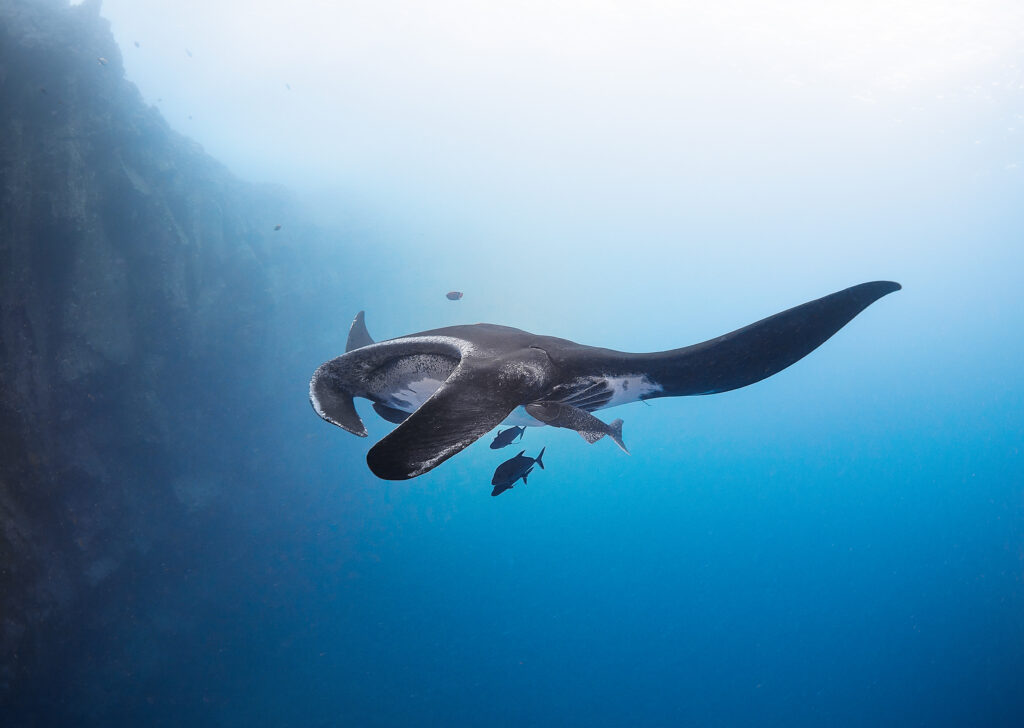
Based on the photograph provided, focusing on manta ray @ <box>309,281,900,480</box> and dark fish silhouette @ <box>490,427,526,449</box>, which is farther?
dark fish silhouette @ <box>490,427,526,449</box>

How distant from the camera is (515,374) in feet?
5.59

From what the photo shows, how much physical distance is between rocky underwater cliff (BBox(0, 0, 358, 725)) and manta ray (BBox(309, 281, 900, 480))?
1048 centimetres

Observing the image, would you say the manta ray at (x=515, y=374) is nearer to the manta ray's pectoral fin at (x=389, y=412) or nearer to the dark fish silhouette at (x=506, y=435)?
the manta ray's pectoral fin at (x=389, y=412)

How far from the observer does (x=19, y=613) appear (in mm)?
7863

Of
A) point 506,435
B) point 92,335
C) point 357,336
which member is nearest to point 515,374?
point 506,435

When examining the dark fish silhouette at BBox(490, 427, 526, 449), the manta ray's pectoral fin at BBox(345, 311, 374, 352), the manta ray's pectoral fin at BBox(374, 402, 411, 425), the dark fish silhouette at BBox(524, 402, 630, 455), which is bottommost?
the dark fish silhouette at BBox(490, 427, 526, 449)

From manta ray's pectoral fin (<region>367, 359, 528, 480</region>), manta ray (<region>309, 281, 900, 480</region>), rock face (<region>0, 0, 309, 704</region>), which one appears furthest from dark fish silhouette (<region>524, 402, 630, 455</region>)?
rock face (<region>0, 0, 309, 704</region>)

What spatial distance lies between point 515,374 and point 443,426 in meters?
0.47

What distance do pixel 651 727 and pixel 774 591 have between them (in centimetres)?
1416

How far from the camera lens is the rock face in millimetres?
8109

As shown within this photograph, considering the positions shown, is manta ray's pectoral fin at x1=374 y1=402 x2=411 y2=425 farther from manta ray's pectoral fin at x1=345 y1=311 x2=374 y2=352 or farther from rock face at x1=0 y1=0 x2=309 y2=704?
rock face at x1=0 y1=0 x2=309 y2=704

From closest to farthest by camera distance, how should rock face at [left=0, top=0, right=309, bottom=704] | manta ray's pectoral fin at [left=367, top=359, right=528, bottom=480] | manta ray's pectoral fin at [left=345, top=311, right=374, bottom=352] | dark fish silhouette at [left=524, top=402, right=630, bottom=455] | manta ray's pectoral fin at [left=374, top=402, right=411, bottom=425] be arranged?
1. manta ray's pectoral fin at [left=367, top=359, right=528, bottom=480]
2. dark fish silhouette at [left=524, top=402, right=630, bottom=455]
3. manta ray's pectoral fin at [left=374, top=402, right=411, bottom=425]
4. manta ray's pectoral fin at [left=345, top=311, right=374, bottom=352]
5. rock face at [left=0, top=0, right=309, bottom=704]

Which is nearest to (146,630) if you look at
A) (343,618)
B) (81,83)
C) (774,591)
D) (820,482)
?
(343,618)

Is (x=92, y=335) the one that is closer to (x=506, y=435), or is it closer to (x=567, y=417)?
(x=506, y=435)
